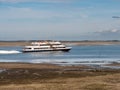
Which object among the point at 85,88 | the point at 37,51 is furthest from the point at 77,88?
the point at 37,51

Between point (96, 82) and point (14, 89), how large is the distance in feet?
19.9

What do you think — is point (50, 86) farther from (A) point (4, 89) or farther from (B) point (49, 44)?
(B) point (49, 44)

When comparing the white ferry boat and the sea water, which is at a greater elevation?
the white ferry boat

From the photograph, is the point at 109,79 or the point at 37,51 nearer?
the point at 109,79

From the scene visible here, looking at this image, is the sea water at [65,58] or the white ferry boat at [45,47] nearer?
the sea water at [65,58]

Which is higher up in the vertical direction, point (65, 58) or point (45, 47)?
point (45, 47)

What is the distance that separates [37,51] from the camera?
12050cm

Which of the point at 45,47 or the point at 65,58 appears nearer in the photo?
the point at 65,58

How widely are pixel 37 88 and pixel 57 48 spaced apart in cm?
9703

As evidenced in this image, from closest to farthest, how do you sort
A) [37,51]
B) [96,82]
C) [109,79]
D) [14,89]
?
[14,89]
[96,82]
[109,79]
[37,51]

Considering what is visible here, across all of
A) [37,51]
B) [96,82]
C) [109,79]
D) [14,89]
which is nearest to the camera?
[14,89]

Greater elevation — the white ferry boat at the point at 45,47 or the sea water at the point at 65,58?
the white ferry boat at the point at 45,47

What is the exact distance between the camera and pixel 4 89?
26.7m

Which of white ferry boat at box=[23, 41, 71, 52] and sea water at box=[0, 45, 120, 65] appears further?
white ferry boat at box=[23, 41, 71, 52]
